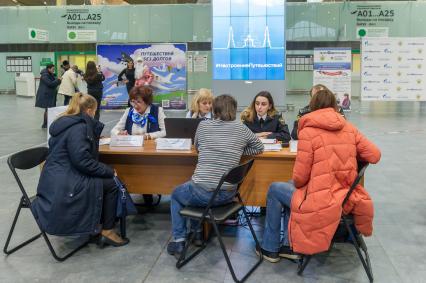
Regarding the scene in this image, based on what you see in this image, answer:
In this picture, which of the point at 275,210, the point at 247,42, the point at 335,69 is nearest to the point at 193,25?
the point at 247,42

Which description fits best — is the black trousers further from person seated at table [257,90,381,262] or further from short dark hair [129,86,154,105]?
person seated at table [257,90,381,262]

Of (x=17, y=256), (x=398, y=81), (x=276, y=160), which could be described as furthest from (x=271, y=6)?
(x=17, y=256)

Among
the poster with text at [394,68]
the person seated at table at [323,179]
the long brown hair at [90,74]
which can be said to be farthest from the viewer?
the poster with text at [394,68]

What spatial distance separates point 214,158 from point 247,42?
363 inches

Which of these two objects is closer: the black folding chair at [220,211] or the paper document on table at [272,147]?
the black folding chair at [220,211]

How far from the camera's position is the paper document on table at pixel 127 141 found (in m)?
3.83

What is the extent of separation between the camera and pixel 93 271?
316 cm

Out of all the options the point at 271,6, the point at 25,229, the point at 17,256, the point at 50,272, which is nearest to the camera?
the point at 50,272

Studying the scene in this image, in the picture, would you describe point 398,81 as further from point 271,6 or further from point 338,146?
point 338,146

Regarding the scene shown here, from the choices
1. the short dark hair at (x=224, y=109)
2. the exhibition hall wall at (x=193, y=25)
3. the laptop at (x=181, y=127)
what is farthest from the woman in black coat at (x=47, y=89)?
the exhibition hall wall at (x=193, y=25)

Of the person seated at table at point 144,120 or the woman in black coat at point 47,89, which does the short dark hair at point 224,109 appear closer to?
the person seated at table at point 144,120

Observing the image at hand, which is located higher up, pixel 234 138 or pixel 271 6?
pixel 271 6

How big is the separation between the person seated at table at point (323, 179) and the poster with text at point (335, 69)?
33.1 ft

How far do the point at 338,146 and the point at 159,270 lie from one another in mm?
1369
